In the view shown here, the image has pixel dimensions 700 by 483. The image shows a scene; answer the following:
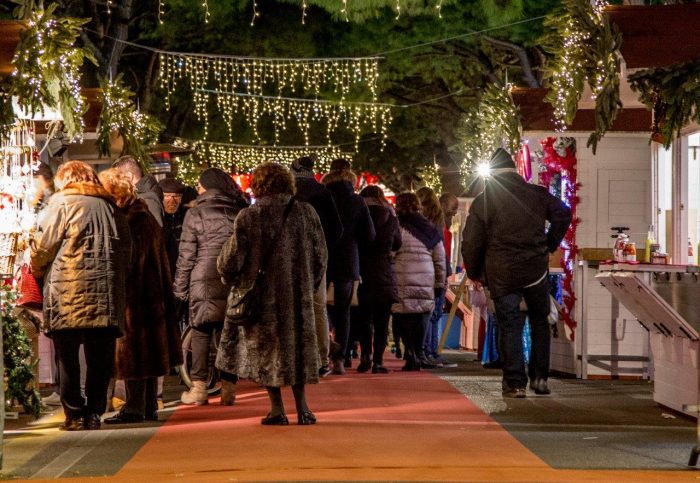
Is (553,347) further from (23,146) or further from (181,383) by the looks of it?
(23,146)

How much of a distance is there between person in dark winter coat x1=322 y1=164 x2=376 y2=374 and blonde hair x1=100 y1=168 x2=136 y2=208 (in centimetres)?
403

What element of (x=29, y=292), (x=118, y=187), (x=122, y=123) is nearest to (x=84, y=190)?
(x=118, y=187)

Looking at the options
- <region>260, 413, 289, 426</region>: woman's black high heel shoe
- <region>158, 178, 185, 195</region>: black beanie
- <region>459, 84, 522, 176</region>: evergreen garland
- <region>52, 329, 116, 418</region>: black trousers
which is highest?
<region>459, 84, 522, 176</region>: evergreen garland

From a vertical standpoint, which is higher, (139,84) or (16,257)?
(139,84)

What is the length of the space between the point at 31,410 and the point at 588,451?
14.1 feet

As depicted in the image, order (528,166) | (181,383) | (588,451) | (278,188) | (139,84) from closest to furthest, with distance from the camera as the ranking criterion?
(588,451)
(278,188)
(181,383)
(528,166)
(139,84)

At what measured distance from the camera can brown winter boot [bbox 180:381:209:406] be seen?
11.9 m

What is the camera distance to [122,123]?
689 inches

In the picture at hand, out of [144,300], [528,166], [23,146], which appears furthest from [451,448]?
[528,166]

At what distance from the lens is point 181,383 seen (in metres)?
14.1

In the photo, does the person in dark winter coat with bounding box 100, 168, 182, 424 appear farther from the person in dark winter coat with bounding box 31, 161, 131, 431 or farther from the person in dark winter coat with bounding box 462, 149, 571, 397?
the person in dark winter coat with bounding box 462, 149, 571, 397

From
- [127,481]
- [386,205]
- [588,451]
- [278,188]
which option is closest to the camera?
[127,481]

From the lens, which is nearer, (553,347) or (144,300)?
(144,300)

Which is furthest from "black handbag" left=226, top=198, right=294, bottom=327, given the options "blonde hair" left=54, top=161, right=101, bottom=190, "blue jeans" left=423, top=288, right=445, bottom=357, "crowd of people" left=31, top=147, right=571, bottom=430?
"blue jeans" left=423, top=288, right=445, bottom=357
